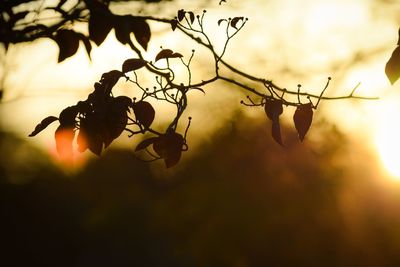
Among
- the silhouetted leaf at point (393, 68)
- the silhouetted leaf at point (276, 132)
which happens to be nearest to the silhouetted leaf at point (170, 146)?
the silhouetted leaf at point (276, 132)

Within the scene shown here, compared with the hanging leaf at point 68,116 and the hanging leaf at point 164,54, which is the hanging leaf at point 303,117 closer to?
the hanging leaf at point 164,54

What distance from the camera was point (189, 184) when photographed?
610 inches

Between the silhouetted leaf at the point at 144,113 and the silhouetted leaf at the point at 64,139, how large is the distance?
0.27 m

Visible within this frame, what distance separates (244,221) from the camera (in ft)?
40.0

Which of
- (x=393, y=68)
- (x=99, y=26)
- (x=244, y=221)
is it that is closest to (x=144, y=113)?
(x=99, y=26)

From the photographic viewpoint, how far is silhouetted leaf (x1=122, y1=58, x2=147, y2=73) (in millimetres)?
1668

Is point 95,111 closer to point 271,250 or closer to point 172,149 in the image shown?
point 172,149

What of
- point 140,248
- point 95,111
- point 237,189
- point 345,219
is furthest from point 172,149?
point 140,248

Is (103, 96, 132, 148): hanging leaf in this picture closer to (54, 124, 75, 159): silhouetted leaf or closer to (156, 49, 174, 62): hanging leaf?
(54, 124, 75, 159): silhouetted leaf

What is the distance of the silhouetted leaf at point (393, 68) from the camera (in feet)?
4.42

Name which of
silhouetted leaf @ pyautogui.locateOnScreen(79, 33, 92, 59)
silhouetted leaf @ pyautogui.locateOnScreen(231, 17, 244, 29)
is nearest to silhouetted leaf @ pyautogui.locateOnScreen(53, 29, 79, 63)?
silhouetted leaf @ pyautogui.locateOnScreen(79, 33, 92, 59)

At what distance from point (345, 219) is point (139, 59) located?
409 inches

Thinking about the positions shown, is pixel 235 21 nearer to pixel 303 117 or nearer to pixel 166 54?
pixel 166 54

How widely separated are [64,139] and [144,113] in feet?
1.10
